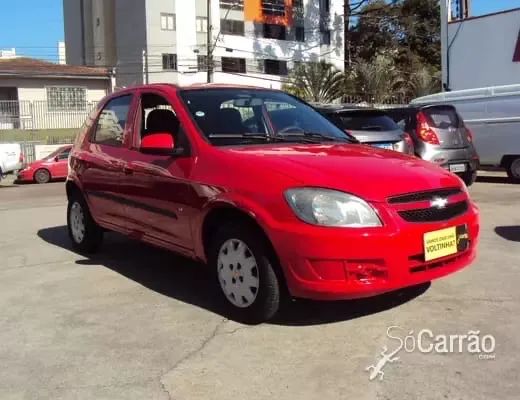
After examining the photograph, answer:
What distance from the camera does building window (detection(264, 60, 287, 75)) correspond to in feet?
163

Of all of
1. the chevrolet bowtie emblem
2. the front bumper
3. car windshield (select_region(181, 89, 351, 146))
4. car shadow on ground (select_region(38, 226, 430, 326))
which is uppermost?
car windshield (select_region(181, 89, 351, 146))

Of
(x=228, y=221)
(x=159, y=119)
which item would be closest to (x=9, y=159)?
(x=159, y=119)

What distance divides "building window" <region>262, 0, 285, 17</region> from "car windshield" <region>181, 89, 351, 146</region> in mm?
45925

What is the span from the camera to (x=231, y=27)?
4828cm

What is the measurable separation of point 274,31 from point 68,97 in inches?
816

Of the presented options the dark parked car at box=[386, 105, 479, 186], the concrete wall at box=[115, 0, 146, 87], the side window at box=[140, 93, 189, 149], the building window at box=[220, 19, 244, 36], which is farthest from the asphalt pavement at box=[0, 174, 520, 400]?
the building window at box=[220, 19, 244, 36]

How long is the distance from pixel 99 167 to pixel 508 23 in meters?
19.0

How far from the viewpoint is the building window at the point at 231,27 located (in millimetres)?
47938

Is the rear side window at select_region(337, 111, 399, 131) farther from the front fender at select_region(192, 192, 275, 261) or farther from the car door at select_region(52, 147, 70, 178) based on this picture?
the car door at select_region(52, 147, 70, 178)

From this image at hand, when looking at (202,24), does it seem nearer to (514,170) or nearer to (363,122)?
(514,170)

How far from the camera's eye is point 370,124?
9.52 metres

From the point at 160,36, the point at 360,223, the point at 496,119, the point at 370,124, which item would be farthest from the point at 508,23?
the point at 160,36

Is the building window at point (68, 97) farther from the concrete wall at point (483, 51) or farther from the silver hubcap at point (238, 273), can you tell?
the silver hubcap at point (238, 273)

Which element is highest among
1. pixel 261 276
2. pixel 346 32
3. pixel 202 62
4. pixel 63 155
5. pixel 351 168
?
pixel 346 32
